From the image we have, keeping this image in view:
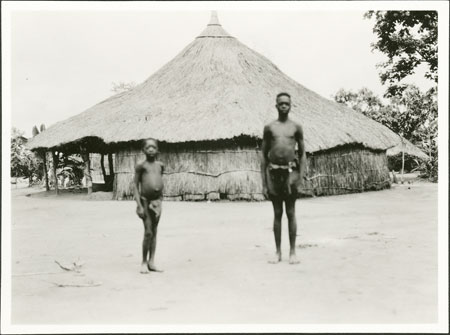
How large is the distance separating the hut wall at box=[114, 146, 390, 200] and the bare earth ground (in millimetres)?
5302

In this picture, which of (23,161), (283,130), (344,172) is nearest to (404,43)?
(344,172)

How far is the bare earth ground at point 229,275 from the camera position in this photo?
14.0 feet

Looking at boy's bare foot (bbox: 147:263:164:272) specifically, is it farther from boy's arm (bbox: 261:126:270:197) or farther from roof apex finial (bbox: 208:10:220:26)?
roof apex finial (bbox: 208:10:220:26)

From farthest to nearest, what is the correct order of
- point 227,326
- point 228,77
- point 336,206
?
point 228,77 < point 336,206 < point 227,326

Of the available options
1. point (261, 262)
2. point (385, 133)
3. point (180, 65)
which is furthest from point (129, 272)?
point (385, 133)

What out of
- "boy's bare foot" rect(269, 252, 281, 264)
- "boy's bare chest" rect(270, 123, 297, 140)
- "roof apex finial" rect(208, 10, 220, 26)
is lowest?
"boy's bare foot" rect(269, 252, 281, 264)

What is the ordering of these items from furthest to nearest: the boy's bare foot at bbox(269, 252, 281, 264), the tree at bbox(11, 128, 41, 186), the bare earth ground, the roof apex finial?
the tree at bbox(11, 128, 41, 186) < the roof apex finial < the boy's bare foot at bbox(269, 252, 281, 264) < the bare earth ground

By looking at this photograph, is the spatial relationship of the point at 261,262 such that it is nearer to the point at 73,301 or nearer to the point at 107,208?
the point at 73,301

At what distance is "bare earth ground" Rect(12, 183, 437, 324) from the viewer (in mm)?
4270

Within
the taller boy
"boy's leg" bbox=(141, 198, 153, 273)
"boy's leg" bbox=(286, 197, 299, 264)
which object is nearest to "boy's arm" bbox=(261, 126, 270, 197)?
the taller boy

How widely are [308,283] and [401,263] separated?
127 cm

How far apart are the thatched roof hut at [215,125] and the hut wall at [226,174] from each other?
0.09ft

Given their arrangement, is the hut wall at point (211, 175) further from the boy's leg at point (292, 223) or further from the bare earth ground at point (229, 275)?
the boy's leg at point (292, 223)

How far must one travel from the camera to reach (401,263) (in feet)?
18.8
